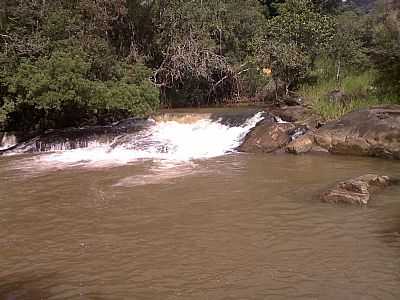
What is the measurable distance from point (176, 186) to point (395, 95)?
918 centimetres

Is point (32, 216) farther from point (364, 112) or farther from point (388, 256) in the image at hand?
point (364, 112)

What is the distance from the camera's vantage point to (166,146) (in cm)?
1656

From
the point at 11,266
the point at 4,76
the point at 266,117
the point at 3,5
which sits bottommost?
the point at 11,266

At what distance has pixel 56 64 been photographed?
16891mm

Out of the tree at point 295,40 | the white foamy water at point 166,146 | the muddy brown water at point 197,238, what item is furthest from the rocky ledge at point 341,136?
the tree at point 295,40

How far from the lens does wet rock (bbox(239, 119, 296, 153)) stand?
51.1 ft

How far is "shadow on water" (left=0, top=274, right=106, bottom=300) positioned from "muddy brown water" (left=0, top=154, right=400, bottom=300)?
0.01 metres

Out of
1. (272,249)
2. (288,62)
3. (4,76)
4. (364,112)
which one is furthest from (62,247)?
(288,62)

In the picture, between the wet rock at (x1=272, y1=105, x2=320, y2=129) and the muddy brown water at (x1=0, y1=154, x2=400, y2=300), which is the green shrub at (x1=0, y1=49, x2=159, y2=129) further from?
the muddy brown water at (x1=0, y1=154, x2=400, y2=300)

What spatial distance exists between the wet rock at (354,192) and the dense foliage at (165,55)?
23.1 feet

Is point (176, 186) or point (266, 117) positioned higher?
point (266, 117)

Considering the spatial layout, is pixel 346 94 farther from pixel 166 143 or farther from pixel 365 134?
pixel 166 143

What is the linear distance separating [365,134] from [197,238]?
8.07 m

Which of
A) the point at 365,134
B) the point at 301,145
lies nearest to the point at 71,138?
the point at 301,145
